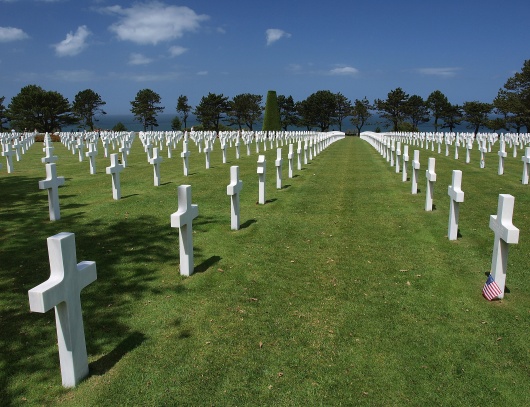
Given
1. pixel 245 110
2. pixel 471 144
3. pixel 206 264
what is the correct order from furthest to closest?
pixel 245 110 < pixel 471 144 < pixel 206 264

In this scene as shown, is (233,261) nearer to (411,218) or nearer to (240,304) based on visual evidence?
(240,304)

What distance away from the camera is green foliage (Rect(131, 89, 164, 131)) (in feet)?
252

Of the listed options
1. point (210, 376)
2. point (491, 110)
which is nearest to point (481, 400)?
point (210, 376)

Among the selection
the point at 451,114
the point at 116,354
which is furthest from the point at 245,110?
the point at 116,354

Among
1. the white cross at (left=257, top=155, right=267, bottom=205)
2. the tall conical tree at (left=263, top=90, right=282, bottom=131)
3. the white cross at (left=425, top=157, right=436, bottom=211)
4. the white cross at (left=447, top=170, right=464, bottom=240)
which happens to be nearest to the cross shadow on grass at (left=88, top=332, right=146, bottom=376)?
the white cross at (left=447, top=170, right=464, bottom=240)

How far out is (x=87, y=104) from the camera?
75312 mm

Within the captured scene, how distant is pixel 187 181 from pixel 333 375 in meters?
10.6

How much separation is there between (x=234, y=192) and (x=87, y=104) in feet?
247

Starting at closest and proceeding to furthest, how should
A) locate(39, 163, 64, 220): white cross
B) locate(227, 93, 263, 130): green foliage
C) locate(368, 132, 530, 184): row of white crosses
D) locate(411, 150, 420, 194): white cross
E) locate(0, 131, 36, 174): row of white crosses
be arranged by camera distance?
locate(39, 163, 64, 220): white cross, locate(411, 150, 420, 194): white cross, locate(368, 132, 530, 184): row of white crosses, locate(0, 131, 36, 174): row of white crosses, locate(227, 93, 263, 130): green foliage

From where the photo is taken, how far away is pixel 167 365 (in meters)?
3.77

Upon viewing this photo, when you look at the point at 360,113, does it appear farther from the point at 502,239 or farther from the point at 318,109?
the point at 502,239

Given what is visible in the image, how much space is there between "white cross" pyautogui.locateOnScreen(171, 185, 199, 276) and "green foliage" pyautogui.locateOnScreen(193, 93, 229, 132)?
69.2 m

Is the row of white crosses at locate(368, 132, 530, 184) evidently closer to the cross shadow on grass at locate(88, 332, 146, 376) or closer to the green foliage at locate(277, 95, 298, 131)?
the cross shadow on grass at locate(88, 332, 146, 376)

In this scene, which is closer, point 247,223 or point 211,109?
point 247,223
